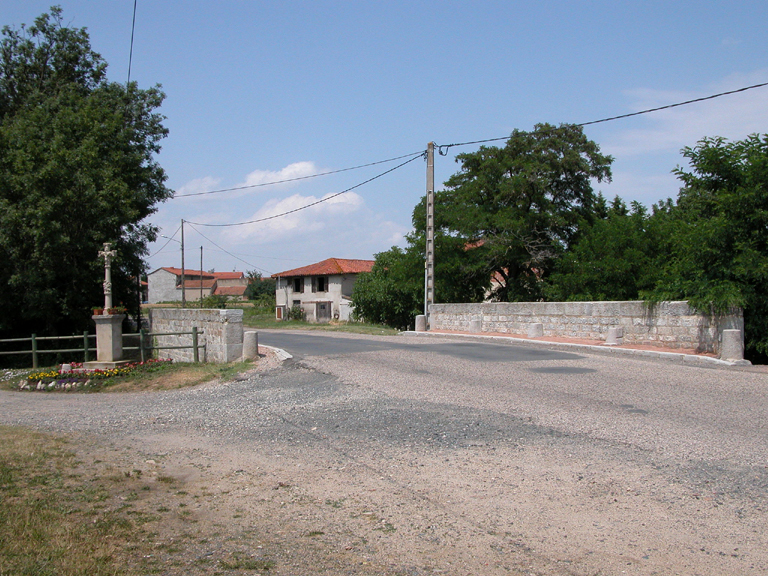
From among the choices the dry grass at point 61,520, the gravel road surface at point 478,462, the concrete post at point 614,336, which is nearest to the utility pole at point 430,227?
the concrete post at point 614,336

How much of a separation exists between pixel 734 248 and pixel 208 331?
14.2m

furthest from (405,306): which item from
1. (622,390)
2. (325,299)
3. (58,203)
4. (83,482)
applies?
(83,482)

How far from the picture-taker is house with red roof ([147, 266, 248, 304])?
9169 centimetres

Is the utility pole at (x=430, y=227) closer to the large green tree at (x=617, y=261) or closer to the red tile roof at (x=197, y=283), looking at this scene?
the large green tree at (x=617, y=261)

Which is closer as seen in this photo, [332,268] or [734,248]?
[734,248]

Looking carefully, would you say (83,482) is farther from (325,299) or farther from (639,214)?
(325,299)

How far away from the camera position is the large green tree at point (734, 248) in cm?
1452

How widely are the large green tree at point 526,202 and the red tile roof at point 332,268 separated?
22178mm

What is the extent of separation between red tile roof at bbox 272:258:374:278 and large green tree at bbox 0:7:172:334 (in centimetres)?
2740

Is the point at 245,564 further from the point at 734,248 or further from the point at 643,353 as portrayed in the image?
the point at 734,248

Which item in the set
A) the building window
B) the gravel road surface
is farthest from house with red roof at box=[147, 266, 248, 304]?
the gravel road surface

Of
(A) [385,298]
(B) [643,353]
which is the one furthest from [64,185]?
(A) [385,298]

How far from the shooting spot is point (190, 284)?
325ft

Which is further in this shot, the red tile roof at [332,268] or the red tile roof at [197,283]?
the red tile roof at [197,283]
